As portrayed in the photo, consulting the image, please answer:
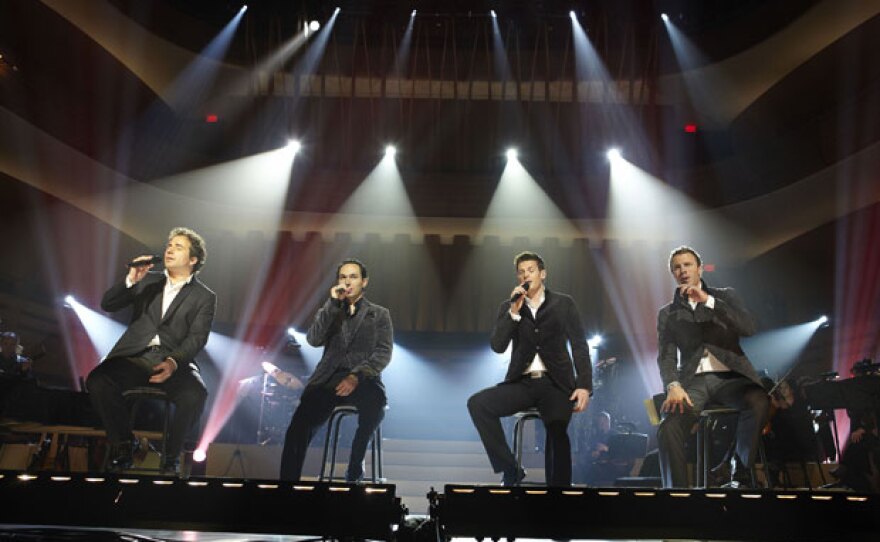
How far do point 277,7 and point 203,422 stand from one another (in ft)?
18.1

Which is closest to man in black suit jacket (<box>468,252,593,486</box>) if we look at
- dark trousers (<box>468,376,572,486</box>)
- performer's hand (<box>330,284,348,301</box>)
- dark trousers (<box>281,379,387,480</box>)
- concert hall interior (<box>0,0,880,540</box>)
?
dark trousers (<box>468,376,572,486</box>)

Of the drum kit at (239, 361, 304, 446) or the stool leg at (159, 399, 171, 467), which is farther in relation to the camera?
the drum kit at (239, 361, 304, 446)

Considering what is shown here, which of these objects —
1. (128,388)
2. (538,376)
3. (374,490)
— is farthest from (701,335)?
(128,388)

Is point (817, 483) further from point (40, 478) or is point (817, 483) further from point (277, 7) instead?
point (277, 7)

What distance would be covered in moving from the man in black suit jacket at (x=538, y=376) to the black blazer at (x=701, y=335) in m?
0.45

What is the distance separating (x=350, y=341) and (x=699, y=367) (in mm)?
1954

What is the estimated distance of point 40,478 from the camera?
2258mm

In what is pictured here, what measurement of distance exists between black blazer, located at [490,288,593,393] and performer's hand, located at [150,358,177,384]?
5.50ft

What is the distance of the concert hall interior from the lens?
8.08m

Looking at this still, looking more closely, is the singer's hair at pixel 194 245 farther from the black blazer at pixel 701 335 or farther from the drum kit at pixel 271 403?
the drum kit at pixel 271 403

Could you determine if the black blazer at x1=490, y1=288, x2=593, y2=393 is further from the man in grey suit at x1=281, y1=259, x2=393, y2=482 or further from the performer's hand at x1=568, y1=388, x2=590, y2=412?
the man in grey suit at x1=281, y1=259, x2=393, y2=482

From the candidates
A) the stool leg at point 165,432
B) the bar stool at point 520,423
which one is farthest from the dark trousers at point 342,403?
the bar stool at point 520,423

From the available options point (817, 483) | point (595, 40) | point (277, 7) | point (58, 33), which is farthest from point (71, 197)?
point (817, 483)

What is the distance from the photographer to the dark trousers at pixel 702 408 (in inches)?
141
